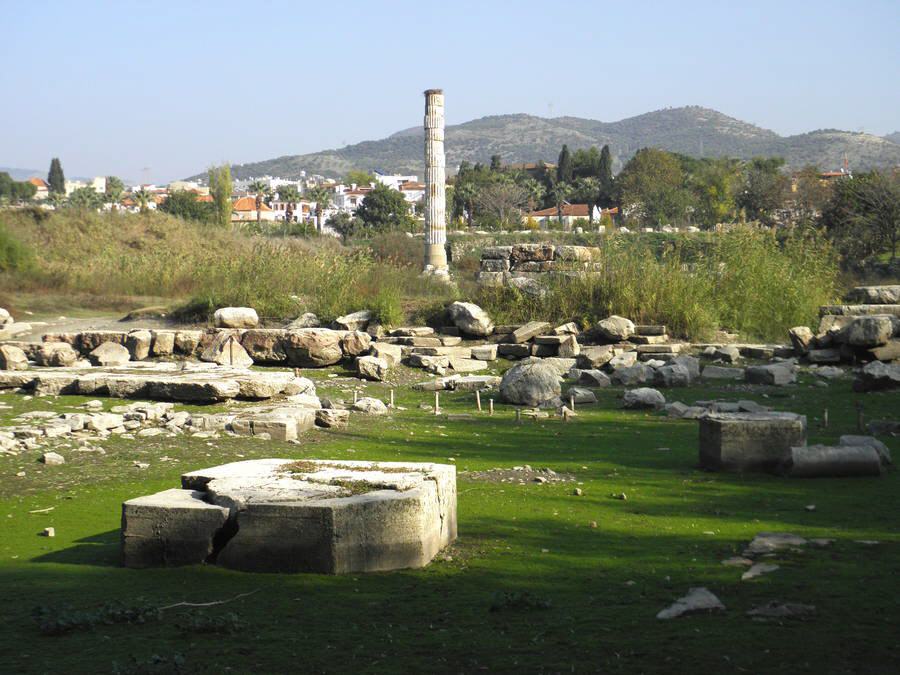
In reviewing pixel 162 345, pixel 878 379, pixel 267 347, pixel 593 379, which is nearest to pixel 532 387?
pixel 593 379

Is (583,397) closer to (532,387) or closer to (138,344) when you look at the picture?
(532,387)

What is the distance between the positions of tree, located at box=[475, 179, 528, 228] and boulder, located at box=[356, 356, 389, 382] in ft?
193

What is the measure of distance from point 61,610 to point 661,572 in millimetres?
3101

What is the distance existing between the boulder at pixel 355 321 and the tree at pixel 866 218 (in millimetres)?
17282

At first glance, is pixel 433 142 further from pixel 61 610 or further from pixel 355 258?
pixel 61 610

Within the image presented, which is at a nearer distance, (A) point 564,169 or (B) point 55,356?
(B) point 55,356

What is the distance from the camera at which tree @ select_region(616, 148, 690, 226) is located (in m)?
68.9

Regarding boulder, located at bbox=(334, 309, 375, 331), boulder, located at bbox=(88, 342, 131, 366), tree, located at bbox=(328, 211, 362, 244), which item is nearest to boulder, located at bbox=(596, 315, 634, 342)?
boulder, located at bbox=(334, 309, 375, 331)

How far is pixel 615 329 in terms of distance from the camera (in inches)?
679

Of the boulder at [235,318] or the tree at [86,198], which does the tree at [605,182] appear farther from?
the boulder at [235,318]

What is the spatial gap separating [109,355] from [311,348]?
308 cm

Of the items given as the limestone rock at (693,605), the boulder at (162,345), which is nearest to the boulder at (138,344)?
the boulder at (162,345)

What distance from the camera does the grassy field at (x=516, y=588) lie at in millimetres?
4363

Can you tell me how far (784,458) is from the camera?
823 cm
